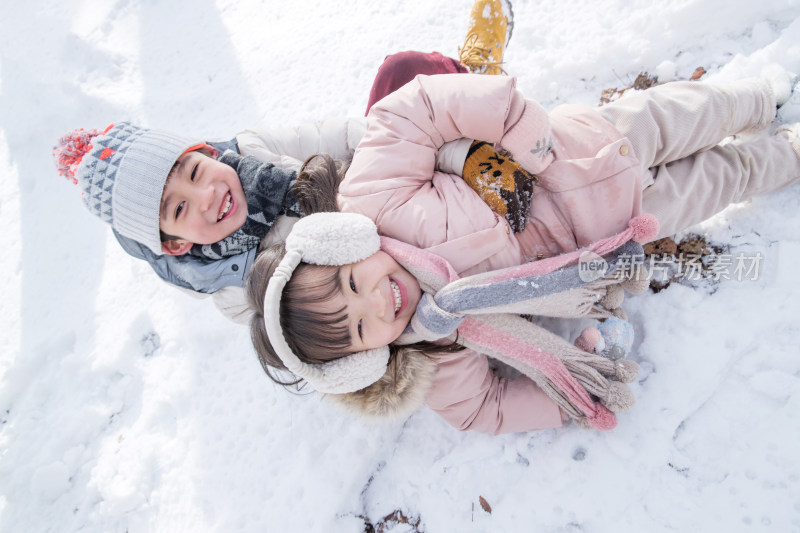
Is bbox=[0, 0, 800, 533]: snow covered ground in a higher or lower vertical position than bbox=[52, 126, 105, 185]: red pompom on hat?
lower

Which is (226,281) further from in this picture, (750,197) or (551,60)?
(750,197)

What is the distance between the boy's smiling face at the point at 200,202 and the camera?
151cm

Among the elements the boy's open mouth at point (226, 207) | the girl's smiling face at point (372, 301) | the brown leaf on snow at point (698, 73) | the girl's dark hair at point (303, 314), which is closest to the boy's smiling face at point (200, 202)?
the boy's open mouth at point (226, 207)

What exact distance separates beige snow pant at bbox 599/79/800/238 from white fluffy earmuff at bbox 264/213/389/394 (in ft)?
3.07

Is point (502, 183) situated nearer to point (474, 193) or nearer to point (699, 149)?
point (474, 193)

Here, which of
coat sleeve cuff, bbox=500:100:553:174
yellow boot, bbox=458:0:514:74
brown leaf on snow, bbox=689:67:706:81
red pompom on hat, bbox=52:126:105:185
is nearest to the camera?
coat sleeve cuff, bbox=500:100:553:174

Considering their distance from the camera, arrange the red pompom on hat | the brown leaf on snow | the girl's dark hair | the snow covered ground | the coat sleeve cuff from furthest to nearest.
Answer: the brown leaf on snow → the red pompom on hat → the snow covered ground → the coat sleeve cuff → the girl's dark hair

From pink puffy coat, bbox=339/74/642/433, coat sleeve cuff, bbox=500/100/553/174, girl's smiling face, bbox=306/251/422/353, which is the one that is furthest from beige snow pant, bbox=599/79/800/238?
girl's smiling face, bbox=306/251/422/353

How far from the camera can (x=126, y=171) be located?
148 centimetres

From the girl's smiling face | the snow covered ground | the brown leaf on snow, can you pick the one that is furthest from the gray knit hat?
the brown leaf on snow

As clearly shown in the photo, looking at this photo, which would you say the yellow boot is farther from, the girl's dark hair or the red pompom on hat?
the red pompom on hat

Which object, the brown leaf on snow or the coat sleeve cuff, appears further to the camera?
the brown leaf on snow

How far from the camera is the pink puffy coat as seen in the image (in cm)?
135

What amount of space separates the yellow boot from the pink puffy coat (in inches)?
28.1
